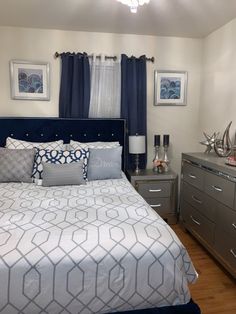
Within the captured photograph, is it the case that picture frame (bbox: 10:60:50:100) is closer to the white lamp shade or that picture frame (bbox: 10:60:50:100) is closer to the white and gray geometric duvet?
the white lamp shade

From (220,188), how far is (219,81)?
149 centimetres

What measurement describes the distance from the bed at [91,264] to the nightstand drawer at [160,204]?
1561mm

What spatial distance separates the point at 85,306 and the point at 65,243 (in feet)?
1.09

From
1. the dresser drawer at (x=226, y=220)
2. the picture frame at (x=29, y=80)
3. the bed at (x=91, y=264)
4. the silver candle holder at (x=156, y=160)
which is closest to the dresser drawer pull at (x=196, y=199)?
the dresser drawer at (x=226, y=220)

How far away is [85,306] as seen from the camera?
4.51ft

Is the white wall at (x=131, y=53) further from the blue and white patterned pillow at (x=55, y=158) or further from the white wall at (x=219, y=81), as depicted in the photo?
the blue and white patterned pillow at (x=55, y=158)

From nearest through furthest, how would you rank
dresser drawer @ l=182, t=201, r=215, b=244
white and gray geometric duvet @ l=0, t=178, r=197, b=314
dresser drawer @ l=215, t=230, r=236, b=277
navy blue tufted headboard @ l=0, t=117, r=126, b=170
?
white and gray geometric duvet @ l=0, t=178, r=197, b=314 < dresser drawer @ l=215, t=230, r=236, b=277 < dresser drawer @ l=182, t=201, r=215, b=244 < navy blue tufted headboard @ l=0, t=117, r=126, b=170

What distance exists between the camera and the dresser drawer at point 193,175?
9.11 ft

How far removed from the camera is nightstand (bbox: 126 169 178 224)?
3330 mm

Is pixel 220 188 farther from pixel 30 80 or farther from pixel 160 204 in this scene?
pixel 30 80

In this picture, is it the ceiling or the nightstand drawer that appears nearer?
the ceiling

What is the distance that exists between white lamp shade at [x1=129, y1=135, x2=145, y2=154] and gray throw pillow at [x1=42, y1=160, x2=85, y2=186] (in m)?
0.92

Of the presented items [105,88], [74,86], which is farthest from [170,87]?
[74,86]

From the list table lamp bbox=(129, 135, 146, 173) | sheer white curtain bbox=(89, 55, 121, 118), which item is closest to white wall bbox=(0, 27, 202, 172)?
sheer white curtain bbox=(89, 55, 121, 118)
